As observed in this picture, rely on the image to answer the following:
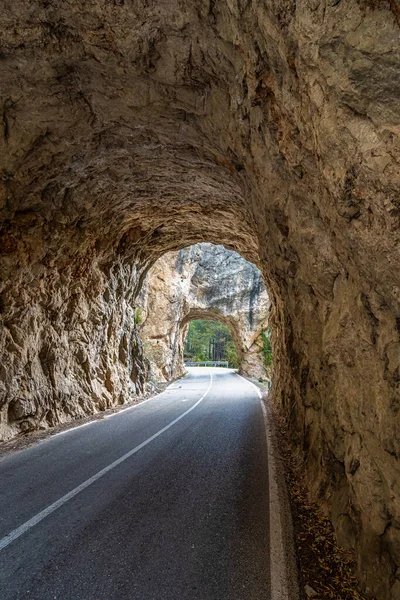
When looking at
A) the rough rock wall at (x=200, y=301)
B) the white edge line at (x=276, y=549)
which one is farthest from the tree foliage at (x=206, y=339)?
the white edge line at (x=276, y=549)

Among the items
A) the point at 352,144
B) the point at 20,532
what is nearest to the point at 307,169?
the point at 352,144

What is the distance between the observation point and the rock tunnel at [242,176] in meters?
2.98

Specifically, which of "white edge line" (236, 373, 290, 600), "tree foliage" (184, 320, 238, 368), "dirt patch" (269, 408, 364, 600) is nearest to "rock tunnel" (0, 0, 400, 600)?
"dirt patch" (269, 408, 364, 600)

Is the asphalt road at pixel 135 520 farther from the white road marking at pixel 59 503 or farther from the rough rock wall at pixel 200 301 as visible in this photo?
the rough rock wall at pixel 200 301

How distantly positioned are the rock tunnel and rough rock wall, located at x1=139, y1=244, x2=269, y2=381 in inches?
694

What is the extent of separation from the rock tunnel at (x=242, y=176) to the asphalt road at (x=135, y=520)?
3.82 feet

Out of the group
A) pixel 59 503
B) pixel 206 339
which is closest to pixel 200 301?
pixel 206 339

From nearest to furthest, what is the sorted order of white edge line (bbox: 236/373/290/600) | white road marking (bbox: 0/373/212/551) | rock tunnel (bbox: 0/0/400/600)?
rock tunnel (bbox: 0/0/400/600), white edge line (bbox: 236/373/290/600), white road marking (bbox: 0/373/212/551)

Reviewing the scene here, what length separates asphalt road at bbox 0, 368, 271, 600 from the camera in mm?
3309

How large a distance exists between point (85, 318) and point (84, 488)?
8.13 meters

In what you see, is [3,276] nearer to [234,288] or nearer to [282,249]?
[282,249]

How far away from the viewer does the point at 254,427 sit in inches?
407

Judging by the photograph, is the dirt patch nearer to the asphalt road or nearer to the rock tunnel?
the rock tunnel

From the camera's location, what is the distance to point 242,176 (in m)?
7.45
